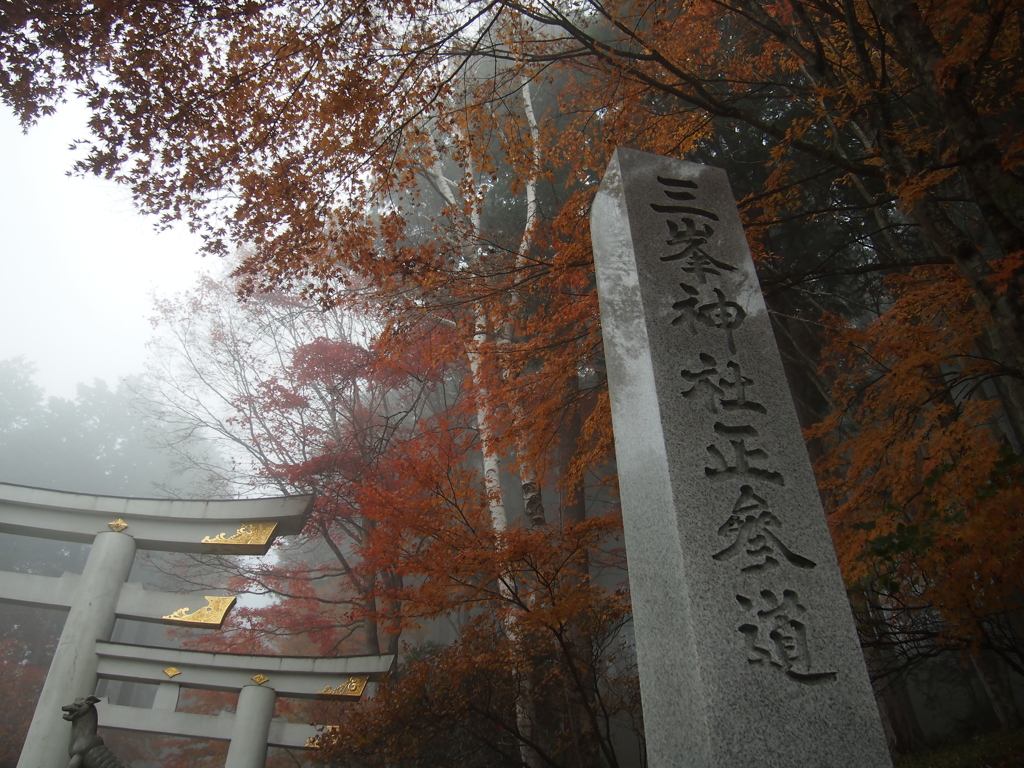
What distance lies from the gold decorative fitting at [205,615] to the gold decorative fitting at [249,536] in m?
0.82

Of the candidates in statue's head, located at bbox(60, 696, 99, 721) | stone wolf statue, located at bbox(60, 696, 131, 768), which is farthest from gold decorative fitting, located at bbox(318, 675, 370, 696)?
statue's head, located at bbox(60, 696, 99, 721)

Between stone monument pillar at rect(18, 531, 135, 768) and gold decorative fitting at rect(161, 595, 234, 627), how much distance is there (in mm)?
1029

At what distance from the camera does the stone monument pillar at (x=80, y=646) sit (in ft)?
25.7

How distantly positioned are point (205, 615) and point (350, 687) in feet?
7.78

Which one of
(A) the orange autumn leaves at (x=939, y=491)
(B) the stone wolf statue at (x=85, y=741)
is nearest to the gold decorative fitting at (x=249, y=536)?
(B) the stone wolf statue at (x=85, y=741)

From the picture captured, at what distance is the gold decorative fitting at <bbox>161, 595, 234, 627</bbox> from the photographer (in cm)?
851

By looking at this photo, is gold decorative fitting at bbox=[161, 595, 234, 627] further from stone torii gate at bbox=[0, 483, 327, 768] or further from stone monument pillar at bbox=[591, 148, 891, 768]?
stone monument pillar at bbox=[591, 148, 891, 768]

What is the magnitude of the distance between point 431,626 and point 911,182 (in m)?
18.1

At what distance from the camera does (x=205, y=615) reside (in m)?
8.59

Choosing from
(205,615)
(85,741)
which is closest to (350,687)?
(205,615)

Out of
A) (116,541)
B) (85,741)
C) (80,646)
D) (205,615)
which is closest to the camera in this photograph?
(85,741)

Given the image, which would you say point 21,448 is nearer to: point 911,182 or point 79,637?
point 79,637

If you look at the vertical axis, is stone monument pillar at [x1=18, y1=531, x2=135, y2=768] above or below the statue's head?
above

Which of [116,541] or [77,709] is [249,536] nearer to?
[116,541]
